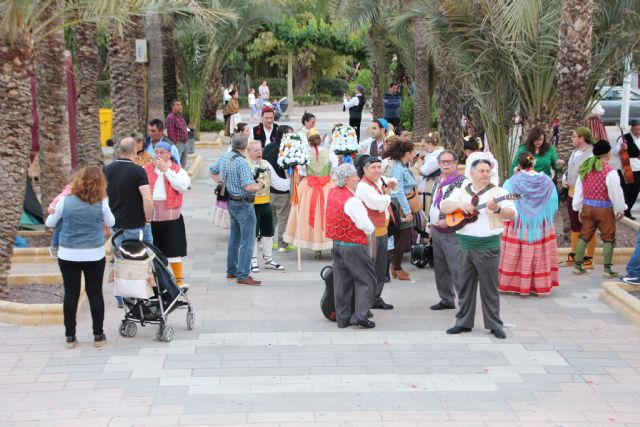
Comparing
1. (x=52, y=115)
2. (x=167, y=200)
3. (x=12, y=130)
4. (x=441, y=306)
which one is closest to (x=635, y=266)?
(x=441, y=306)

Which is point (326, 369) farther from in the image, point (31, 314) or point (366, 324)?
point (31, 314)

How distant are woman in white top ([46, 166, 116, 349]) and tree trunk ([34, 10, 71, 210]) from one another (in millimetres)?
4356

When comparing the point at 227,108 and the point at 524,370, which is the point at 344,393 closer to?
the point at 524,370

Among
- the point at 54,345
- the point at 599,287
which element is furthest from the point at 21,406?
the point at 599,287

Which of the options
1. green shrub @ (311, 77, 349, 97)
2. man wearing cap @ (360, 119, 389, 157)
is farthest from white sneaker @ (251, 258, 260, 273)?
green shrub @ (311, 77, 349, 97)

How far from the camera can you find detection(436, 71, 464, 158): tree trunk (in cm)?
2092

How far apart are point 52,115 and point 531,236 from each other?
6.21 meters

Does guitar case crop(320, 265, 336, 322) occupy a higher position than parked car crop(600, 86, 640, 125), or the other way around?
parked car crop(600, 86, 640, 125)

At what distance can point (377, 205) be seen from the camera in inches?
340

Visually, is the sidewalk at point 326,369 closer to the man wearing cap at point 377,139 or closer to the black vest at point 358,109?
the man wearing cap at point 377,139

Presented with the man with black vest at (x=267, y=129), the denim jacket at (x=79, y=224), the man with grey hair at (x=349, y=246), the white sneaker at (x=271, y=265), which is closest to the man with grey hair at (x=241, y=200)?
the white sneaker at (x=271, y=265)

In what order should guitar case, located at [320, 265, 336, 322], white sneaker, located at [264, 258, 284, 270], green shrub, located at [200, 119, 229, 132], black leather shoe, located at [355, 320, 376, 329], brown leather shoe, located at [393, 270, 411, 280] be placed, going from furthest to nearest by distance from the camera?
1. green shrub, located at [200, 119, 229, 132]
2. white sneaker, located at [264, 258, 284, 270]
3. brown leather shoe, located at [393, 270, 411, 280]
4. guitar case, located at [320, 265, 336, 322]
5. black leather shoe, located at [355, 320, 376, 329]

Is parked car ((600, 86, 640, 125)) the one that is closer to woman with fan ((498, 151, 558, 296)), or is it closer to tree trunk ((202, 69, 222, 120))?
tree trunk ((202, 69, 222, 120))

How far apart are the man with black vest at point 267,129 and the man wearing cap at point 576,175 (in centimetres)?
463
